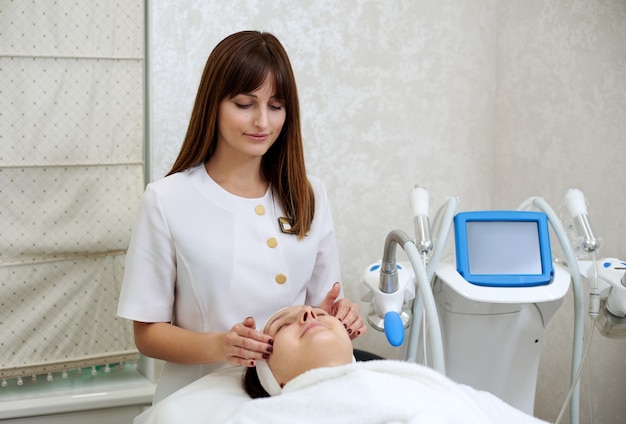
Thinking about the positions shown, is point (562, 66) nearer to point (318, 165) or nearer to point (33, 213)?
point (318, 165)

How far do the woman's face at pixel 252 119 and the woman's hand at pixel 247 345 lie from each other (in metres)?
0.42

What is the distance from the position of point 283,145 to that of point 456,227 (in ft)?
1.64

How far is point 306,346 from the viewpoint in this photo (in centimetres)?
140

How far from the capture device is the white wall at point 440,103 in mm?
2396

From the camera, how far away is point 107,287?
239cm

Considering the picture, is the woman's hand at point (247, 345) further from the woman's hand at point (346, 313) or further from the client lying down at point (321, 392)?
the woman's hand at point (346, 313)

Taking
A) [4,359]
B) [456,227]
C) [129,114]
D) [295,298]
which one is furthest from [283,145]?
[4,359]

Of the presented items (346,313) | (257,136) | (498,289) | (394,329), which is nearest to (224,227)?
(257,136)

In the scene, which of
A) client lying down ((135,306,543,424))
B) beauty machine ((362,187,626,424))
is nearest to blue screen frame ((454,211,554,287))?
beauty machine ((362,187,626,424))

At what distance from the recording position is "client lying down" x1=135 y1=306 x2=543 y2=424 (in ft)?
4.06

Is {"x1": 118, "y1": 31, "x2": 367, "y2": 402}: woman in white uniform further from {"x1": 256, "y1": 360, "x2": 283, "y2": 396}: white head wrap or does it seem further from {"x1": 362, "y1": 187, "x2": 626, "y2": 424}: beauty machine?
{"x1": 362, "y1": 187, "x2": 626, "y2": 424}: beauty machine

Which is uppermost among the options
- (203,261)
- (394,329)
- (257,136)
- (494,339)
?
(257,136)

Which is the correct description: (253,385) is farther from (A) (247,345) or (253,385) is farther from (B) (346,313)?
(B) (346,313)

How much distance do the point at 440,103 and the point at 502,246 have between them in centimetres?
101
